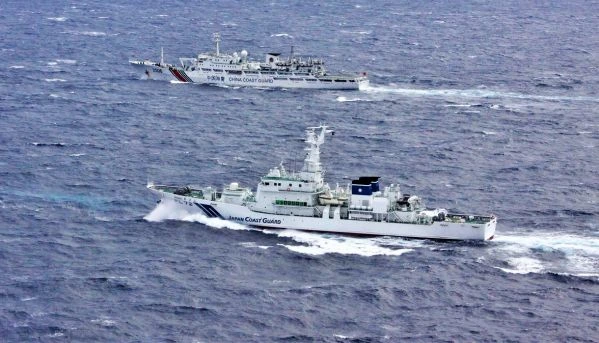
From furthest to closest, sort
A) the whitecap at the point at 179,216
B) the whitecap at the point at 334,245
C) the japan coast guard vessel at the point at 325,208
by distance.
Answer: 1. the whitecap at the point at 179,216
2. the japan coast guard vessel at the point at 325,208
3. the whitecap at the point at 334,245

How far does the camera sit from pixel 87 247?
14312cm

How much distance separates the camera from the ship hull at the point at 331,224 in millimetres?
147750

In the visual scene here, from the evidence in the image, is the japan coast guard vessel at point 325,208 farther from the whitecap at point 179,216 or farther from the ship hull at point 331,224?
the whitecap at point 179,216

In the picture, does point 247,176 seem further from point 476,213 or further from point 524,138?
point 524,138

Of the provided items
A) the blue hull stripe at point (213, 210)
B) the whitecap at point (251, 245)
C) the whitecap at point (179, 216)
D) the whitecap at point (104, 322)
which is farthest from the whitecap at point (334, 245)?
the whitecap at point (104, 322)

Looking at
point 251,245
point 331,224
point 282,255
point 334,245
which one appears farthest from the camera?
point 331,224

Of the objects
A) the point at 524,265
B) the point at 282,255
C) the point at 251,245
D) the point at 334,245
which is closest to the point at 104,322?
the point at 282,255

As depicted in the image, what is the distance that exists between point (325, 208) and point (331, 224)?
2.02 meters

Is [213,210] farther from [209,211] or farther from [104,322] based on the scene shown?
[104,322]

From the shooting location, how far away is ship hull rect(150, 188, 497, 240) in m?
148

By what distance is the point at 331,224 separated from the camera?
497 ft

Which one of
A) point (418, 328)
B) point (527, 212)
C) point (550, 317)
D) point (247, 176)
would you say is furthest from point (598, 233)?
point (247, 176)

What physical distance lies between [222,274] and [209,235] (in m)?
14.8

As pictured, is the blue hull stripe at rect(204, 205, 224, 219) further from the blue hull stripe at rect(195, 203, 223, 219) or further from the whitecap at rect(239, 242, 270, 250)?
the whitecap at rect(239, 242, 270, 250)
